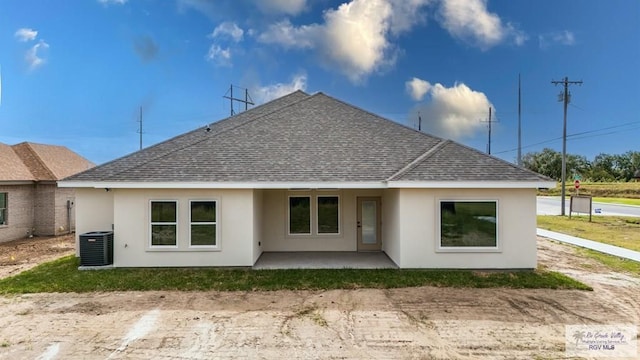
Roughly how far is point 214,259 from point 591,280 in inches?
406

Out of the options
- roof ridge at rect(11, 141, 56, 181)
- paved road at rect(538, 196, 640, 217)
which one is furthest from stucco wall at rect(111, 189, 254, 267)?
paved road at rect(538, 196, 640, 217)

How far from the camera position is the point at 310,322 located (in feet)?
22.0

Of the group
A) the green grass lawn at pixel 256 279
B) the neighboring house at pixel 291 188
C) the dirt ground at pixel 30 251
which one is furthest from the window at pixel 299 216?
the dirt ground at pixel 30 251

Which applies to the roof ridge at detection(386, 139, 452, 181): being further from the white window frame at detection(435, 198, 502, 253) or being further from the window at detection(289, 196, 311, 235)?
the window at detection(289, 196, 311, 235)

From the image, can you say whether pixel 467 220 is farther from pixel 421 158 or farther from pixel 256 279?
pixel 256 279

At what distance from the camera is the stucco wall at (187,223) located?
1046 cm

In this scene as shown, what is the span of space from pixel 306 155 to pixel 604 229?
17690mm

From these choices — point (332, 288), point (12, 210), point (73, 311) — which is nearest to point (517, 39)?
point (332, 288)

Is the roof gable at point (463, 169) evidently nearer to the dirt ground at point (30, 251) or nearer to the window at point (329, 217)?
the window at point (329, 217)

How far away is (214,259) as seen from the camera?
34.4 ft

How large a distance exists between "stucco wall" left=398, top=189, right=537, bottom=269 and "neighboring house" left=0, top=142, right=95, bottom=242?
56.4 feet

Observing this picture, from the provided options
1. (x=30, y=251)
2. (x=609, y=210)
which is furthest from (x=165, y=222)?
(x=609, y=210)

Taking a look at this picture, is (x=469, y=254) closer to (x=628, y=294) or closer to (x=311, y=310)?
(x=628, y=294)

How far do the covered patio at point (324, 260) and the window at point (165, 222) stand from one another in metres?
2.59
